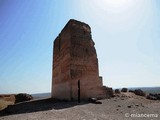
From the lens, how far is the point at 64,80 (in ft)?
44.0

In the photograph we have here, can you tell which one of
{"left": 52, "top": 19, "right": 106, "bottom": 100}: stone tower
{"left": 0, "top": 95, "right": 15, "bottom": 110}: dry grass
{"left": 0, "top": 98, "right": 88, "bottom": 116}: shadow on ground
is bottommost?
{"left": 0, "top": 95, "right": 15, "bottom": 110}: dry grass

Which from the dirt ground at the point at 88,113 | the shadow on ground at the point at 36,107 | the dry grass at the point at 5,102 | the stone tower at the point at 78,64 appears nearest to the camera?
the dirt ground at the point at 88,113

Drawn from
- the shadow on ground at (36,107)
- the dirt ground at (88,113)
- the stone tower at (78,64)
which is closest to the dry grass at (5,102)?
the shadow on ground at (36,107)

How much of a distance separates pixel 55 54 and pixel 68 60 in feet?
16.1

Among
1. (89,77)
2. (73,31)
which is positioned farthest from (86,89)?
(73,31)

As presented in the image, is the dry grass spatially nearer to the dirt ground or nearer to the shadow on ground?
the shadow on ground

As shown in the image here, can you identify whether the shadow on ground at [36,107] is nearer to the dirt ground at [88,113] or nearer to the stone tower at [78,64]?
the dirt ground at [88,113]

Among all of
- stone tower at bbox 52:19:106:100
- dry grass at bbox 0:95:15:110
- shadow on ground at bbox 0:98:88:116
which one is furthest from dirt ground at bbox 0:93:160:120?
dry grass at bbox 0:95:15:110

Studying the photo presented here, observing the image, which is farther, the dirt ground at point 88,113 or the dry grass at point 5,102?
the dry grass at point 5,102

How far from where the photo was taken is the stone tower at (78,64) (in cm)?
1234

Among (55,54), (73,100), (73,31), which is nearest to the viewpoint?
(73,100)

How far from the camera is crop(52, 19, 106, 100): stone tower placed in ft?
40.5

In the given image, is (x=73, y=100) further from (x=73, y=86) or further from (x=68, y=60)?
(x=68, y=60)

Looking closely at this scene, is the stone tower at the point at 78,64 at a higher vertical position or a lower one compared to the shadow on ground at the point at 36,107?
higher
